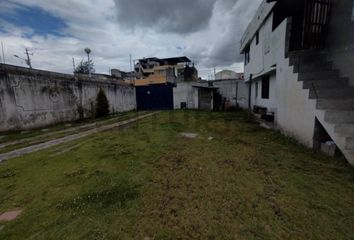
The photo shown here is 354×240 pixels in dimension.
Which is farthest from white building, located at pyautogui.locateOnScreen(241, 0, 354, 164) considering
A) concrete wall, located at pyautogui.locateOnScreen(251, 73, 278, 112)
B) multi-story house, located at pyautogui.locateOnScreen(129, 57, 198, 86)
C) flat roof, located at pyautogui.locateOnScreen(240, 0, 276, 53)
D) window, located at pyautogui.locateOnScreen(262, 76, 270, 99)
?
multi-story house, located at pyautogui.locateOnScreen(129, 57, 198, 86)

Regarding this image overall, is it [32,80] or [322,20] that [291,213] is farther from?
[32,80]

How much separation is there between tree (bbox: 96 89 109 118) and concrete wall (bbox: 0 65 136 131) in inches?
10.7

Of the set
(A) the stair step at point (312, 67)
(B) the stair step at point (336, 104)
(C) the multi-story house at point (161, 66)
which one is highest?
(C) the multi-story house at point (161, 66)

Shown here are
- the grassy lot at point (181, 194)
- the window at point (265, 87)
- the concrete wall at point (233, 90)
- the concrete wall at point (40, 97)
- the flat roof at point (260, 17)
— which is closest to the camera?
the grassy lot at point (181, 194)

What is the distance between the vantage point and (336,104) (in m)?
3.67

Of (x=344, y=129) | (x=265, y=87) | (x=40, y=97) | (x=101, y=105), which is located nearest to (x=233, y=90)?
(x=265, y=87)

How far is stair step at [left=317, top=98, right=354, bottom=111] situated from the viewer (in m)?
3.63

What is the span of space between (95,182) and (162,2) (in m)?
8.88

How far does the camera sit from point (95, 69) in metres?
33.1

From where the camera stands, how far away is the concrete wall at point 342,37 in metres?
4.31

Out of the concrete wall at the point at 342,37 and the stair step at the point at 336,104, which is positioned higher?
the concrete wall at the point at 342,37

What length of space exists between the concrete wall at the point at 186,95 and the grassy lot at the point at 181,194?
1068 centimetres

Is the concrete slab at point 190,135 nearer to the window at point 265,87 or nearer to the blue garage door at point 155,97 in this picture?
the window at point 265,87

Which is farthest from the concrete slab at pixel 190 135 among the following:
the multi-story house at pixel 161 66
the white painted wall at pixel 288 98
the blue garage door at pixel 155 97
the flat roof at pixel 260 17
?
the multi-story house at pixel 161 66
